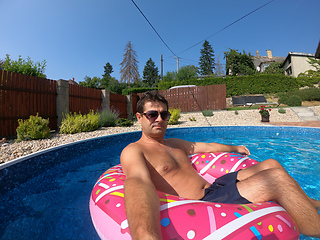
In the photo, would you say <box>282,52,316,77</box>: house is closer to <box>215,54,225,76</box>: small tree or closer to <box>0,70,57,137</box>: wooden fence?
<box>215,54,225,76</box>: small tree

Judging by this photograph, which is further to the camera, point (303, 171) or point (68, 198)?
point (303, 171)

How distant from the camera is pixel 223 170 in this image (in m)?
1.94

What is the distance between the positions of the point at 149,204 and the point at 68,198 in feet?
5.59

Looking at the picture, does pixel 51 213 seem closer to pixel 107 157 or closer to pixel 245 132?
pixel 107 157

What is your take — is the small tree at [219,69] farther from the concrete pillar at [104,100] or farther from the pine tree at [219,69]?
the concrete pillar at [104,100]

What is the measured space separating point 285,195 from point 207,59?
45896 millimetres

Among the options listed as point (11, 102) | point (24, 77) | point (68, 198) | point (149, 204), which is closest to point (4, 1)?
point (24, 77)

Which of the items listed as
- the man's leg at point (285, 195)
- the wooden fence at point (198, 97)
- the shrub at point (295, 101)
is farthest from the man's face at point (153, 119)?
the shrub at point (295, 101)

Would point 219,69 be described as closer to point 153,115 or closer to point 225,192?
point 153,115

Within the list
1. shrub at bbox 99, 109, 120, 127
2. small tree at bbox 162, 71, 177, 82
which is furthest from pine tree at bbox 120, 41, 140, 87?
shrub at bbox 99, 109, 120, 127

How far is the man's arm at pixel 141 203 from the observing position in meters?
→ 0.75

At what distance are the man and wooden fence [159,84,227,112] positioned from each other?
12427mm

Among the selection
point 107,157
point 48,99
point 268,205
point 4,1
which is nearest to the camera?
point 268,205

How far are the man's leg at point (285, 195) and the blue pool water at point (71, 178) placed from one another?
0.12m
